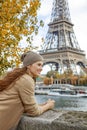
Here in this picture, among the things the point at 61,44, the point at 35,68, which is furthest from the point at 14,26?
Result: the point at 61,44

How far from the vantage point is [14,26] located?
529cm

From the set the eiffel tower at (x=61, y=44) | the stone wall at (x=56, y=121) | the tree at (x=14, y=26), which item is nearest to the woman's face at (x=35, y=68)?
the stone wall at (x=56, y=121)

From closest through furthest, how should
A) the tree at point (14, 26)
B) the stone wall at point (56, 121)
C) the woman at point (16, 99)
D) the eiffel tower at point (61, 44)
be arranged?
the stone wall at point (56, 121) < the woman at point (16, 99) < the tree at point (14, 26) < the eiffel tower at point (61, 44)

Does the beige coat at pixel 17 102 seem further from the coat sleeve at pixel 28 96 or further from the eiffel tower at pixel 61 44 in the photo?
the eiffel tower at pixel 61 44

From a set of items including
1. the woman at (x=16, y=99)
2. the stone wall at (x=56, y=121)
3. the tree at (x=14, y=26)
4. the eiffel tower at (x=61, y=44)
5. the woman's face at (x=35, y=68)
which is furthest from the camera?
the eiffel tower at (x=61, y=44)

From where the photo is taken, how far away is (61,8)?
67.1 metres

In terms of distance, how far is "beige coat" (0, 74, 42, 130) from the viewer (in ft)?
6.93

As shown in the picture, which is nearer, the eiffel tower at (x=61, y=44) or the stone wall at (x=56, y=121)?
the stone wall at (x=56, y=121)

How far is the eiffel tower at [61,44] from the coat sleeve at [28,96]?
181 ft

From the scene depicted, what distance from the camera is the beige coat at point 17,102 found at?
211 cm

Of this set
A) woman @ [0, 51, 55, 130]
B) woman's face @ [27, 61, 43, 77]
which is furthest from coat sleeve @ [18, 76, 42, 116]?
woman's face @ [27, 61, 43, 77]

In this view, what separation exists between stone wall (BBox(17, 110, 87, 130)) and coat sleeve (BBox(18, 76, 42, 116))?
6 centimetres

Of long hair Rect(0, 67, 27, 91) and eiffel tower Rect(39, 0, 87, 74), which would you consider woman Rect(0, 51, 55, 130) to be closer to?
long hair Rect(0, 67, 27, 91)

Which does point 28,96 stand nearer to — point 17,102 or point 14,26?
point 17,102
